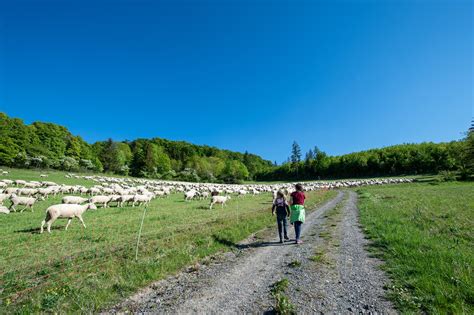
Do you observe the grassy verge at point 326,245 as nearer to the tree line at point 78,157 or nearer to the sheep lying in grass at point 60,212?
the sheep lying in grass at point 60,212

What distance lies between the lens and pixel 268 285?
637 cm

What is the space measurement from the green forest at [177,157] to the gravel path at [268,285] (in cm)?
7041

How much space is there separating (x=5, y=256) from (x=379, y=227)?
59.3ft

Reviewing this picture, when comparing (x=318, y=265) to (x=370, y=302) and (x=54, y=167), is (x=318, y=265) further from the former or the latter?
(x=54, y=167)

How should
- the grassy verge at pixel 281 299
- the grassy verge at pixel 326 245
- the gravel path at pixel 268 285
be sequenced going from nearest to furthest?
1. the grassy verge at pixel 281 299
2. the gravel path at pixel 268 285
3. the grassy verge at pixel 326 245

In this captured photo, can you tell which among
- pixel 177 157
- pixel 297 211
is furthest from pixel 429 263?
pixel 177 157

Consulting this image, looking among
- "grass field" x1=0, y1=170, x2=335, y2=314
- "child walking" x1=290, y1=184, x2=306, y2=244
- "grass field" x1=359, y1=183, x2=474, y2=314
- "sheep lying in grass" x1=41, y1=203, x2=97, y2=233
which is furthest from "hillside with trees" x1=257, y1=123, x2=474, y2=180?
"sheep lying in grass" x1=41, y1=203, x2=97, y2=233

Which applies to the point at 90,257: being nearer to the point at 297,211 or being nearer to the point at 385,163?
the point at 297,211

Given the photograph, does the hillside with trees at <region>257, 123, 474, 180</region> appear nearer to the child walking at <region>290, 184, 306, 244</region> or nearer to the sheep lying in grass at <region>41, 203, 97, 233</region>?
the child walking at <region>290, 184, 306, 244</region>

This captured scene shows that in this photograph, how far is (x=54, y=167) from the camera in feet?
235

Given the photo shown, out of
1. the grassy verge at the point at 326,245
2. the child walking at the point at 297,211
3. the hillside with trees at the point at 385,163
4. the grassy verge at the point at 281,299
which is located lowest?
the grassy verge at the point at 326,245

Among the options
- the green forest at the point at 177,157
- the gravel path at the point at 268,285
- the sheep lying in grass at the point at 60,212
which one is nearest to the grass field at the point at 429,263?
the gravel path at the point at 268,285

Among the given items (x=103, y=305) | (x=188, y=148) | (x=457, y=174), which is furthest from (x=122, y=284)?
(x=188, y=148)

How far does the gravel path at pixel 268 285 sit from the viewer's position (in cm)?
533
